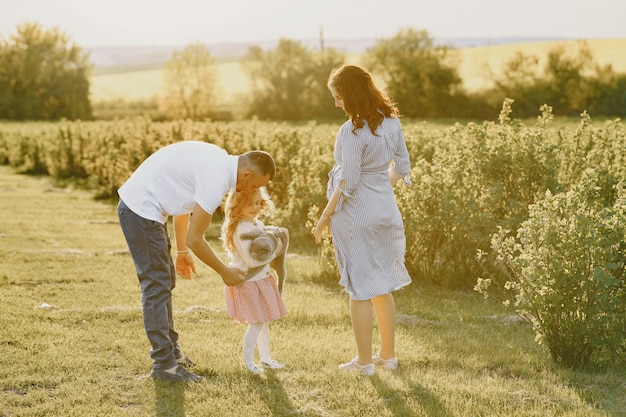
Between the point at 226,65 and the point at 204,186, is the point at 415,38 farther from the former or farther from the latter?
the point at 226,65

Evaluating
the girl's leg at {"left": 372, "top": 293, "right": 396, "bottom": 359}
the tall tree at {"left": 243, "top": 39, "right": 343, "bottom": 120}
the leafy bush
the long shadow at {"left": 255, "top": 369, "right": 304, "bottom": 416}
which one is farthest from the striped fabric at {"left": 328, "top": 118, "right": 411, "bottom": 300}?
the tall tree at {"left": 243, "top": 39, "right": 343, "bottom": 120}

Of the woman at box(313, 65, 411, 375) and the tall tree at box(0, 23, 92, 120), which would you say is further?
the tall tree at box(0, 23, 92, 120)

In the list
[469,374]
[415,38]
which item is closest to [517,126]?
[469,374]

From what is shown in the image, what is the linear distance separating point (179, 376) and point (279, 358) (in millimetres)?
967

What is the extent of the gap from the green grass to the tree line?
3187 centimetres

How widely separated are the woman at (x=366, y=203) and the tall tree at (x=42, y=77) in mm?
59409

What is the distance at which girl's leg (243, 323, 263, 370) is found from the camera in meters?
6.23

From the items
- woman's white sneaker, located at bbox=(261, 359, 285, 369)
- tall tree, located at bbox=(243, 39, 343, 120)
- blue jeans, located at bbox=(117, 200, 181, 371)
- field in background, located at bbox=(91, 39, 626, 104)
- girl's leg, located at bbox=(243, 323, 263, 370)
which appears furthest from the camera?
tall tree, located at bbox=(243, 39, 343, 120)

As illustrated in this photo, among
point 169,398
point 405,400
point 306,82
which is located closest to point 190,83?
point 306,82

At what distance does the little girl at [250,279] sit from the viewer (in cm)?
603

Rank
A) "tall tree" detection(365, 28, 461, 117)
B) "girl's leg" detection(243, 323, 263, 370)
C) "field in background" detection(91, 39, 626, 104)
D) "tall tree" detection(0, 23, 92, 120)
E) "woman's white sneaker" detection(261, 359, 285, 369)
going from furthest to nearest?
"tall tree" detection(0, 23, 92, 120)
"field in background" detection(91, 39, 626, 104)
"tall tree" detection(365, 28, 461, 117)
"woman's white sneaker" detection(261, 359, 285, 369)
"girl's leg" detection(243, 323, 263, 370)

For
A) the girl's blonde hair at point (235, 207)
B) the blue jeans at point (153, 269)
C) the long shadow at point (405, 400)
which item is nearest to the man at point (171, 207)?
the blue jeans at point (153, 269)

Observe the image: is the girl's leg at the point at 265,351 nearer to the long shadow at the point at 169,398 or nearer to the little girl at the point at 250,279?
the little girl at the point at 250,279

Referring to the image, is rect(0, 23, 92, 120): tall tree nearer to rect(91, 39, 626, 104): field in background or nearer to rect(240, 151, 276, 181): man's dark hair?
rect(91, 39, 626, 104): field in background
